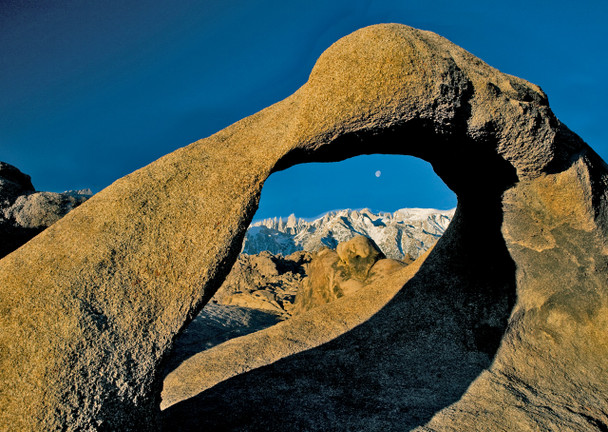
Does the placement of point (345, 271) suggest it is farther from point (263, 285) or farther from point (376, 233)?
point (376, 233)

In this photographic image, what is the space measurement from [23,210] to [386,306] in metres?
4.74

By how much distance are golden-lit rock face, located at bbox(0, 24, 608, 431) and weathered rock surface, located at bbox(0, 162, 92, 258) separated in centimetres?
111

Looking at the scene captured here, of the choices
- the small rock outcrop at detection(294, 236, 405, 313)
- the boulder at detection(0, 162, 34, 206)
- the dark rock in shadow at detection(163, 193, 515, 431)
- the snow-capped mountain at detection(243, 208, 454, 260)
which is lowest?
the dark rock in shadow at detection(163, 193, 515, 431)

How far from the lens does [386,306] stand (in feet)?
18.2

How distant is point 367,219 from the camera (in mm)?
196500

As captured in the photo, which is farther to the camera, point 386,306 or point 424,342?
point 386,306

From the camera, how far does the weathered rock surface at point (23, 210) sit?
3398mm

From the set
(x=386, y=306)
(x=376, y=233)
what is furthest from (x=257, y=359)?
(x=376, y=233)

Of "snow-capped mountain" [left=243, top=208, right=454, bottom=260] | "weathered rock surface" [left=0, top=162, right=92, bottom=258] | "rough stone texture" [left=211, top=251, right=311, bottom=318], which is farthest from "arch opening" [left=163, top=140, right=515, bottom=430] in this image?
"snow-capped mountain" [left=243, top=208, right=454, bottom=260]

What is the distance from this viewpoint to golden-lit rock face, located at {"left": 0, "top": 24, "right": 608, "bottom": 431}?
219 centimetres

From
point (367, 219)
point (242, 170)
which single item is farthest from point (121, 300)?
point (367, 219)

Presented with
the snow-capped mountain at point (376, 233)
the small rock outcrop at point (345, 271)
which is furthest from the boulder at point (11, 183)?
the snow-capped mountain at point (376, 233)

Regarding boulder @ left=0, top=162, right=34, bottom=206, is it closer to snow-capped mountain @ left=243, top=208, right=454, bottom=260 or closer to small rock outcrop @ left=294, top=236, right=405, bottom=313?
small rock outcrop @ left=294, top=236, right=405, bottom=313

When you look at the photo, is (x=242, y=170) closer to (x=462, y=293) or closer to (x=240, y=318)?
(x=462, y=293)
